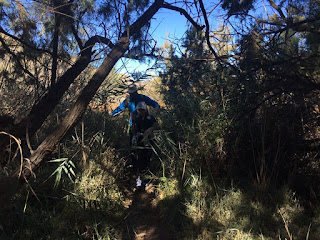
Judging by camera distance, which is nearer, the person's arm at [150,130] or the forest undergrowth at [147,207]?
the forest undergrowth at [147,207]

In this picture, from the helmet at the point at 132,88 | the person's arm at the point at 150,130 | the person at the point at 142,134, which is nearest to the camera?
the person's arm at the point at 150,130

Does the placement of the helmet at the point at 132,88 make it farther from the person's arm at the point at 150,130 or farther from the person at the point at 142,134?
the person's arm at the point at 150,130

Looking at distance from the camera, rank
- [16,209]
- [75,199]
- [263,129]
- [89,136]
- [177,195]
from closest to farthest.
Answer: [16,209] → [75,199] → [263,129] → [177,195] → [89,136]

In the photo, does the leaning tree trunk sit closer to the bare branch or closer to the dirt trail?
the dirt trail

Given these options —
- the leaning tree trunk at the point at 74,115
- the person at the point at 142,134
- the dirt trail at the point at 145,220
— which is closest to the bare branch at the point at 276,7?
the leaning tree trunk at the point at 74,115

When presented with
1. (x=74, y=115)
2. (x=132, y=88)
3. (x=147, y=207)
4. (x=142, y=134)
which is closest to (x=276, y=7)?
(x=132, y=88)

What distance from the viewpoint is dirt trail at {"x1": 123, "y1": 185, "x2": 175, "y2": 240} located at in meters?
3.37

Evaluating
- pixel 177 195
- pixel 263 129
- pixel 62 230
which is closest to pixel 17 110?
pixel 62 230

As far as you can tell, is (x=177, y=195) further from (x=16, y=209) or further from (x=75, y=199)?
(x=16, y=209)

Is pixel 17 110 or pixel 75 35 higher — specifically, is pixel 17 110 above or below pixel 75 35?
below

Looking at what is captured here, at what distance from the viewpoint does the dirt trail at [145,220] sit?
11.1 feet

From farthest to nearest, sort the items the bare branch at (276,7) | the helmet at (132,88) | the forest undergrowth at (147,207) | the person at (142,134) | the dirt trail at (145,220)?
the helmet at (132,88) < the person at (142,134) < the bare branch at (276,7) < the dirt trail at (145,220) < the forest undergrowth at (147,207)

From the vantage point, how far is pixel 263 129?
363 cm

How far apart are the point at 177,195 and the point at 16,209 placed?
2162 millimetres
